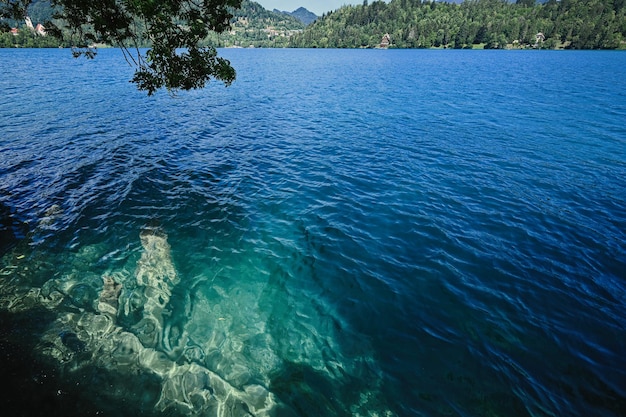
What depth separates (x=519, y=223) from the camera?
17.0 meters

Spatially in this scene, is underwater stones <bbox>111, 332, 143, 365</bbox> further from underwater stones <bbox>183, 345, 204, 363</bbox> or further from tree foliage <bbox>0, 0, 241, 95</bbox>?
tree foliage <bbox>0, 0, 241, 95</bbox>

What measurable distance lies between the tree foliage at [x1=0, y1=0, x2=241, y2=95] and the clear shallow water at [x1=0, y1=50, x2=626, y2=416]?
7738 millimetres

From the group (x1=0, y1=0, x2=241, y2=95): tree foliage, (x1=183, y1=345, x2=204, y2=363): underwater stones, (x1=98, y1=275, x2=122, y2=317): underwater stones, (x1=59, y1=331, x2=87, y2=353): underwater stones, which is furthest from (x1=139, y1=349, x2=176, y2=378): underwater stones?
(x1=0, y1=0, x2=241, y2=95): tree foliage

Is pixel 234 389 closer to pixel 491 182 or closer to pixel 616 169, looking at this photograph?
pixel 491 182

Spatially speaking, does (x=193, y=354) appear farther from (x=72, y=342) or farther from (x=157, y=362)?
(x=72, y=342)

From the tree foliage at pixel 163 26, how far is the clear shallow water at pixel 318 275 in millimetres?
7738

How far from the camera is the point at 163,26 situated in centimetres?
1215

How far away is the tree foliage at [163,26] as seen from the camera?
39.9ft

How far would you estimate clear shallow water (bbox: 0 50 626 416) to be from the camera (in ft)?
29.3

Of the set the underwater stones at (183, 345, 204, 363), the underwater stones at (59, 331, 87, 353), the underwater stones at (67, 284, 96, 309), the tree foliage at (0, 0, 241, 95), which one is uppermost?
the tree foliage at (0, 0, 241, 95)

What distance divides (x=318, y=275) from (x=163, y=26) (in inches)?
484

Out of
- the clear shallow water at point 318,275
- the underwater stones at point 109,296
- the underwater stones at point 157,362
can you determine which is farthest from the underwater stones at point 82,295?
the underwater stones at point 157,362

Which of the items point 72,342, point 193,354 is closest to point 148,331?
point 193,354

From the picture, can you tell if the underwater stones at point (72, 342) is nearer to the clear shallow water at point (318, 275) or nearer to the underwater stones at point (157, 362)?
the clear shallow water at point (318, 275)
